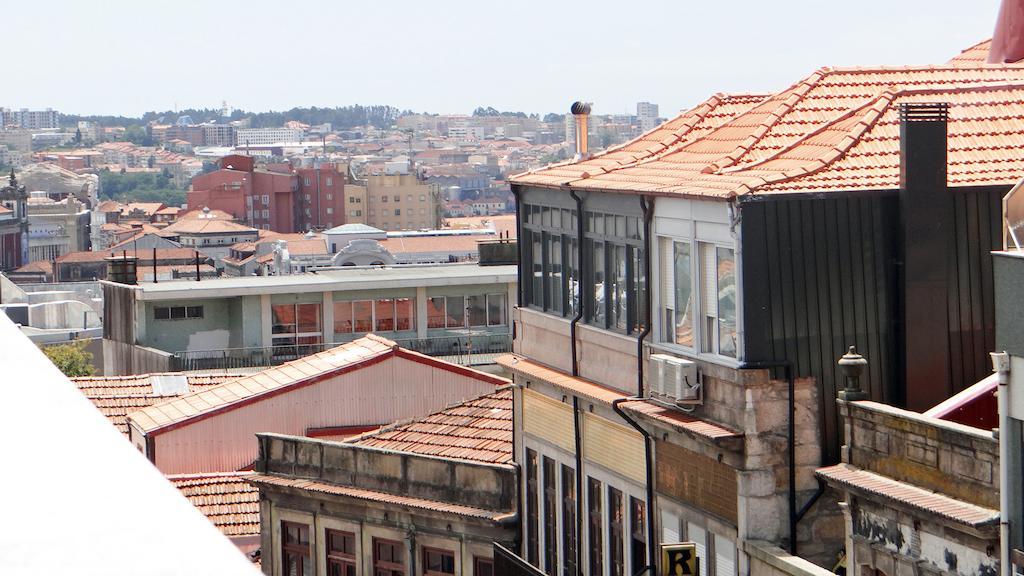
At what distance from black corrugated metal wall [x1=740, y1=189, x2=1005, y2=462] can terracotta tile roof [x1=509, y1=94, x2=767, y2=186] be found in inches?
168

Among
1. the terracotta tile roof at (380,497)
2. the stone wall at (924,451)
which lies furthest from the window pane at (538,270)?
the stone wall at (924,451)

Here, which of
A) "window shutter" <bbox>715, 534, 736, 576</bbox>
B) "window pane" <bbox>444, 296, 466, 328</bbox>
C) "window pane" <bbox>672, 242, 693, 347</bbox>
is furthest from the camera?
"window pane" <bbox>444, 296, 466, 328</bbox>

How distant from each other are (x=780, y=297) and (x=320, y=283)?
34.2m

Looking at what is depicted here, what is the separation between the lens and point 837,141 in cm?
1574

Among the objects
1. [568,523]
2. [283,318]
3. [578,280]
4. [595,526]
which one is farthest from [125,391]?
[595,526]

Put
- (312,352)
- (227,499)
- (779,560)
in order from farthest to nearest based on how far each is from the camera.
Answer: (312,352), (227,499), (779,560)

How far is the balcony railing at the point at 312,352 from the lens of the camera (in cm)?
4628

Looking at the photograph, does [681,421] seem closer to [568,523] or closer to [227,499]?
[568,523]

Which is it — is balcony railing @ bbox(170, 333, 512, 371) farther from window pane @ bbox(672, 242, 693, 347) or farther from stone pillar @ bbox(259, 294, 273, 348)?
window pane @ bbox(672, 242, 693, 347)

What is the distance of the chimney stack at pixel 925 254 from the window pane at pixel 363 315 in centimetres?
3479

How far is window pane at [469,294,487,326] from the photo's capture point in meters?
49.3

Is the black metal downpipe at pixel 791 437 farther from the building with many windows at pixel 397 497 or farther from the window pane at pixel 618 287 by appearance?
the building with many windows at pixel 397 497

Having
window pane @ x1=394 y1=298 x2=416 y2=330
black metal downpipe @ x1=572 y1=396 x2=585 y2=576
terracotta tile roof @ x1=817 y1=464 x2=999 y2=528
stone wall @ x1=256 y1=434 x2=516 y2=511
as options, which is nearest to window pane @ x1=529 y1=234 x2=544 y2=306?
black metal downpipe @ x1=572 y1=396 x2=585 y2=576

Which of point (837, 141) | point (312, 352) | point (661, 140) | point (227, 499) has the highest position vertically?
point (661, 140)
